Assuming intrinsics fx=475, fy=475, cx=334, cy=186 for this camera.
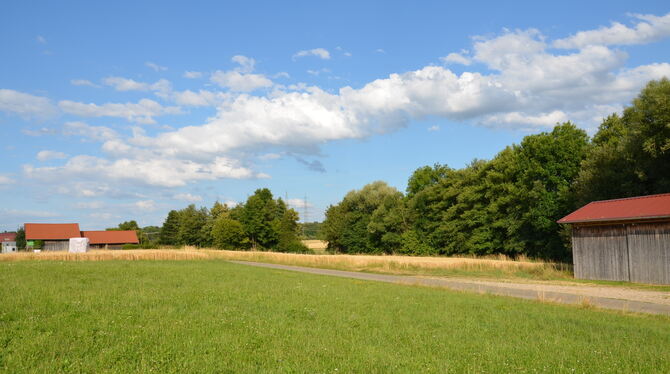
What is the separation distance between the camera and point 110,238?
98125 millimetres

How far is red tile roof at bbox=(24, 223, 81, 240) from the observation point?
8400 cm

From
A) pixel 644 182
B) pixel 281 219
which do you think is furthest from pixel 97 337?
pixel 281 219

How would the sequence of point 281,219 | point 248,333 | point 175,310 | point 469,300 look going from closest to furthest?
point 248,333 < point 175,310 < point 469,300 < point 281,219

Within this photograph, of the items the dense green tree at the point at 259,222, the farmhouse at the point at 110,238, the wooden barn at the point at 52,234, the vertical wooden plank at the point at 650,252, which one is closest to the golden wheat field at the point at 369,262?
the vertical wooden plank at the point at 650,252

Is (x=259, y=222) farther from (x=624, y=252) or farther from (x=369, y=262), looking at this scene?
(x=624, y=252)

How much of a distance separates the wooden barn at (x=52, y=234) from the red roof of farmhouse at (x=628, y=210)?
82528 mm

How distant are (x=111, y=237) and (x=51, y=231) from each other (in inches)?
540

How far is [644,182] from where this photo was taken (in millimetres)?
35625

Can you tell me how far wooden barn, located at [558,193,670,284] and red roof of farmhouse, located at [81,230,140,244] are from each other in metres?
90.3

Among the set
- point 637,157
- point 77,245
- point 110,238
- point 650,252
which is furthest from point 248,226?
point 650,252

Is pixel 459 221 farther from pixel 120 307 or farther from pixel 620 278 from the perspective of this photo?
pixel 120 307

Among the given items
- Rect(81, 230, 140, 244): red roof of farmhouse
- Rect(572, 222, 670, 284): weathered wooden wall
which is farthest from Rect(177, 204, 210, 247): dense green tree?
Rect(572, 222, 670, 284): weathered wooden wall

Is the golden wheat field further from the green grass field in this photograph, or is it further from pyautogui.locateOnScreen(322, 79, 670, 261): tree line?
the green grass field

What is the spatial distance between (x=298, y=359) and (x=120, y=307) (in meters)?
7.01
